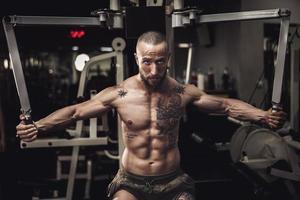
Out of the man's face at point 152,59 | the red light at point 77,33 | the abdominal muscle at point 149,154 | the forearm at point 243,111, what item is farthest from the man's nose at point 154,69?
the red light at point 77,33

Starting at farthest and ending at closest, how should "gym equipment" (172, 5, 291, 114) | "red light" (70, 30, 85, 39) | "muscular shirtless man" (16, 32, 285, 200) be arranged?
"red light" (70, 30, 85, 39) → "muscular shirtless man" (16, 32, 285, 200) → "gym equipment" (172, 5, 291, 114)

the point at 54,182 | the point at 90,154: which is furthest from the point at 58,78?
the point at 54,182

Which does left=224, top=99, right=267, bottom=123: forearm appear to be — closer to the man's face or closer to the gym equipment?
the gym equipment

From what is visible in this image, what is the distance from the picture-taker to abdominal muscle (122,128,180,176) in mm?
1890

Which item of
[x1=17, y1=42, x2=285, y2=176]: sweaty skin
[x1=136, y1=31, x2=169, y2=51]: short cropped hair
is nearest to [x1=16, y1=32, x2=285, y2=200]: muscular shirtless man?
[x1=17, y1=42, x2=285, y2=176]: sweaty skin

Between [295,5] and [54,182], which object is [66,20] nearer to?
[295,5]

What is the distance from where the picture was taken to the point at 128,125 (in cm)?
190

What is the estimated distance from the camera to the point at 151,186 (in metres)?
1.88

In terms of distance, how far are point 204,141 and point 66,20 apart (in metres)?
2.11

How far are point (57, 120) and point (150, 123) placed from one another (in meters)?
0.46

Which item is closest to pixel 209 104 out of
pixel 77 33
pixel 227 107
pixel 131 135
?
pixel 227 107

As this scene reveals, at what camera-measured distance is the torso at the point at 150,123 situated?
1878mm

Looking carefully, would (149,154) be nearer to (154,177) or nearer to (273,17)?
(154,177)

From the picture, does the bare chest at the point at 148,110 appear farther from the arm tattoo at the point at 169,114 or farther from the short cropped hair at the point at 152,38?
the short cropped hair at the point at 152,38
